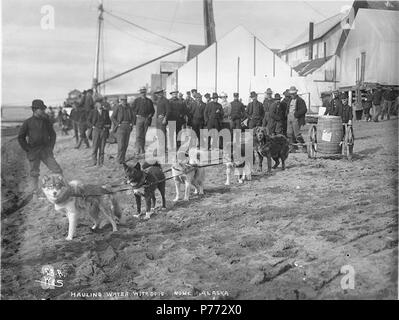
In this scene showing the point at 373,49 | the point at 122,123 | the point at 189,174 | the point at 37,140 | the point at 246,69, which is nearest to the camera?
the point at 37,140

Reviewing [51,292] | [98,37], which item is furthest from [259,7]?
[51,292]

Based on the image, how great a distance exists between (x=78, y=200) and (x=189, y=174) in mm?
2311

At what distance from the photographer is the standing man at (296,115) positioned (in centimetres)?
1009

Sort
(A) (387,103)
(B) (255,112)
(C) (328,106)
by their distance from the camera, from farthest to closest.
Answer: (B) (255,112) → (C) (328,106) → (A) (387,103)

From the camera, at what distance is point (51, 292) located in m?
4.73

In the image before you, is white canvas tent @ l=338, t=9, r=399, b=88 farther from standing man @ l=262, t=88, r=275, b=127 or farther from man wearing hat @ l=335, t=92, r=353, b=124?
standing man @ l=262, t=88, r=275, b=127

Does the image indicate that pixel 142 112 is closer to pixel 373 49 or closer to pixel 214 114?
pixel 214 114

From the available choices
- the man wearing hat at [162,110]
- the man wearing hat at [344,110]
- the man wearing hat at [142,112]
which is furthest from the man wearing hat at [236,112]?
the man wearing hat at [344,110]

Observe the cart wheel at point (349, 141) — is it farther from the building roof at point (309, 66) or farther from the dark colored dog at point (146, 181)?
the dark colored dog at point (146, 181)

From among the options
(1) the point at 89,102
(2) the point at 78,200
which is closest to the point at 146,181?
(2) the point at 78,200

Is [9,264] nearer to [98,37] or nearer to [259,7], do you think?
[98,37]

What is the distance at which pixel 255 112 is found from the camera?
→ 10.5m

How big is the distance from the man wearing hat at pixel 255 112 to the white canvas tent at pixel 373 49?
2.01 metres
